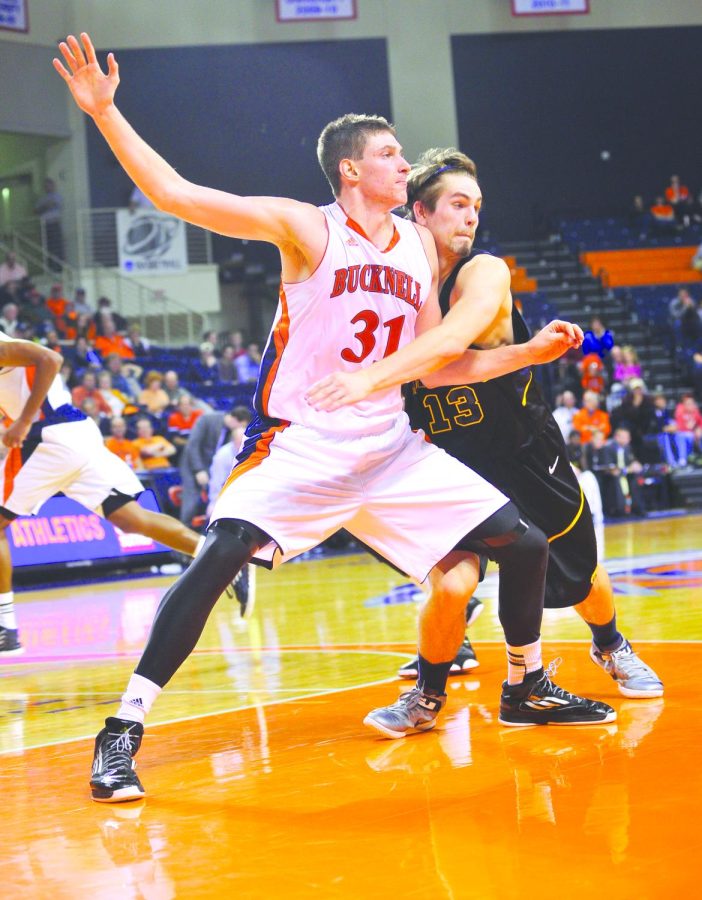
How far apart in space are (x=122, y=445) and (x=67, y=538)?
174 centimetres

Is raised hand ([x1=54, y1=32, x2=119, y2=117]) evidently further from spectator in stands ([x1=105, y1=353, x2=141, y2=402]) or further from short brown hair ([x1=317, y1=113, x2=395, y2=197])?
spectator in stands ([x1=105, y1=353, x2=141, y2=402])

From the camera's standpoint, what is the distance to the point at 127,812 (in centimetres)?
302

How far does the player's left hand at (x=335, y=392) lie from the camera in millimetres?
2943

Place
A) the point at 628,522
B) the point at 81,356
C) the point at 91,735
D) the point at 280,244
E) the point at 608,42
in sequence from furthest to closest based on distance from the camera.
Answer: the point at 608,42 < the point at 81,356 < the point at 628,522 < the point at 91,735 < the point at 280,244

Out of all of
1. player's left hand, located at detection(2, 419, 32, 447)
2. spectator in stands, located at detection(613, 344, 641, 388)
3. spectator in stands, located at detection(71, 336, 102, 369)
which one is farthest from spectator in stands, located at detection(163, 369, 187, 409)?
player's left hand, located at detection(2, 419, 32, 447)

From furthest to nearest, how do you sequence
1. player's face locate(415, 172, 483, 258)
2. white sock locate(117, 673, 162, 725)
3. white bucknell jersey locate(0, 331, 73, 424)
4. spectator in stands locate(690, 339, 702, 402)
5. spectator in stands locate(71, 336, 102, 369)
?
1. spectator in stands locate(690, 339, 702, 402)
2. spectator in stands locate(71, 336, 102, 369)
3. white bucknell jersey locate(0, 331, 73, 424)
4. player's face locate(415, 172, 483, 258)
5. white sock locate(117, 673, 162, 725)

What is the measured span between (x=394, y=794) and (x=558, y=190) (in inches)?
871

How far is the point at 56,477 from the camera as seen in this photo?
6.23 m

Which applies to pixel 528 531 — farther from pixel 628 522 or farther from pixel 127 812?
pixel 628 522

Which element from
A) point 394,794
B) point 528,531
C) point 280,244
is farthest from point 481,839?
point 280,244

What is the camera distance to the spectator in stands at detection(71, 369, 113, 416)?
13336 millimetres

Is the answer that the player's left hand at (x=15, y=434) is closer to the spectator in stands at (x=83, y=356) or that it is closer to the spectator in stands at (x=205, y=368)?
the spectator in stands at (x=83, y=356)

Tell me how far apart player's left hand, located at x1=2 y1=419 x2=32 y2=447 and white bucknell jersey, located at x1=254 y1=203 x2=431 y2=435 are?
2.43 metres

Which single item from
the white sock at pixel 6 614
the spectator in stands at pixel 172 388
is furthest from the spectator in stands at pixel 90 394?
the white sock at pixel 6 614
